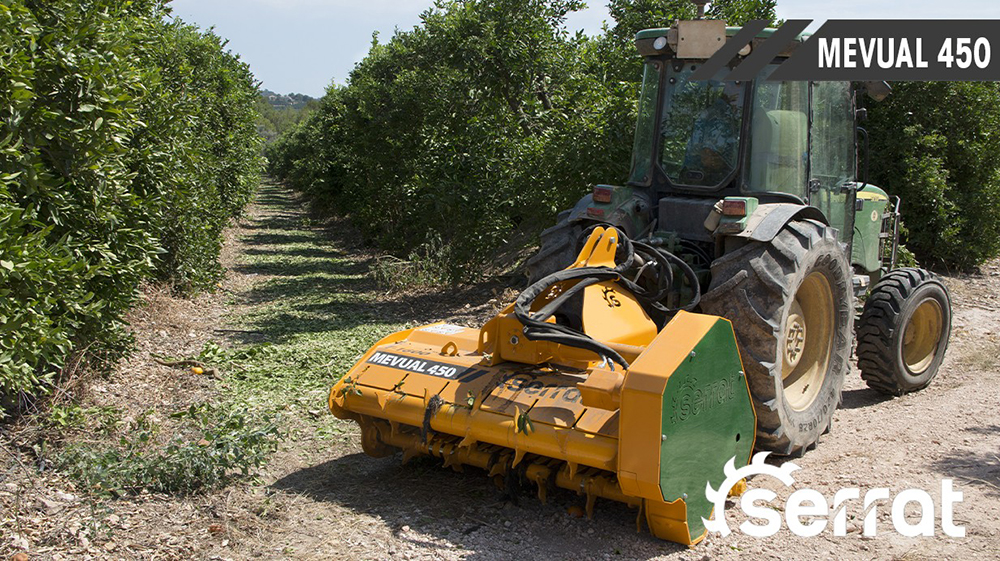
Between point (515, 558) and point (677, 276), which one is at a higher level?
point (677, 276)

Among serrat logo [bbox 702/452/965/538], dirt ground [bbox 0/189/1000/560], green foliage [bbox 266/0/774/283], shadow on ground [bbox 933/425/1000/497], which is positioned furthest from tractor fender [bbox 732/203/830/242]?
green foliage [bbox 266/0/774/283]

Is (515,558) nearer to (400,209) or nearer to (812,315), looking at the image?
(812,315)

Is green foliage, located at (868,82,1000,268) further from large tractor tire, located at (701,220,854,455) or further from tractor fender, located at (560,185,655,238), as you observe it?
tractor fender, located at (560,185,655,238)

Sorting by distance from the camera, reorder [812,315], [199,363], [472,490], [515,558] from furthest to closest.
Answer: [199,363]
[812,315]
[472,490]
[515,558]

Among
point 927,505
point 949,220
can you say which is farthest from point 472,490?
point 949,220

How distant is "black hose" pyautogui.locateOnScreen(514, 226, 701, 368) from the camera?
4.49m

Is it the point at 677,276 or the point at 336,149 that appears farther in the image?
the point at 336,149

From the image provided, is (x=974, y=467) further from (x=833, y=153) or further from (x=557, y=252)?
(x=557, y=252)

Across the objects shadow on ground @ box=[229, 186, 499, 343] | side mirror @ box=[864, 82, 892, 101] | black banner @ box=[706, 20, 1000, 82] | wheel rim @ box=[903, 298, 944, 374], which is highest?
black banner @ box=[706, 20, 1000, 82]

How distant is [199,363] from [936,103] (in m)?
11.3

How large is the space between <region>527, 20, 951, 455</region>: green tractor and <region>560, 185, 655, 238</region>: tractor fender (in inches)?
0.4

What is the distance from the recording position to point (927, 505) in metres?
4.65

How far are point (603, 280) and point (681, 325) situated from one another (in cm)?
77

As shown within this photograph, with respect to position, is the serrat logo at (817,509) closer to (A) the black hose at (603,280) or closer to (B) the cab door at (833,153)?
(A) the black hose at (603,280)
